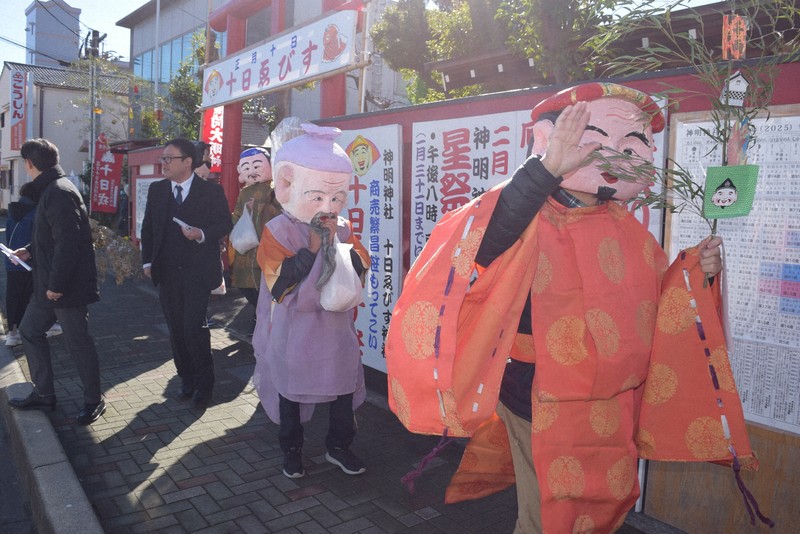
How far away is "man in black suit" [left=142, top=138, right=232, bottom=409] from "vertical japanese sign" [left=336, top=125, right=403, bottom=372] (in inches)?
46.0

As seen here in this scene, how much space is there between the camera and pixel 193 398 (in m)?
5.25

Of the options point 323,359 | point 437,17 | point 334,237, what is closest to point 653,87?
point 334,237

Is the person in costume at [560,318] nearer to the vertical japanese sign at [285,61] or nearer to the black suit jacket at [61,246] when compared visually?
the black suit jacket at [61,246]

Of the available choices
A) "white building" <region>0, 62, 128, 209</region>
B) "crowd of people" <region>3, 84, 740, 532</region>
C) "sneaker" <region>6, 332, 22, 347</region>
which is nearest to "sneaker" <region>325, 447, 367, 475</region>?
"crowd of people" <region>3, 84, 740, 532</region>

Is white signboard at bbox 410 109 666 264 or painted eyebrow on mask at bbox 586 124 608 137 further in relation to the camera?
white signboard at bbox 410 109 666 264

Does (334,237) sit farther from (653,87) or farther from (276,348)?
(653,87)

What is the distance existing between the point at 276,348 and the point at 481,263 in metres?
2.10

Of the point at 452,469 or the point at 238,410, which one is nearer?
the point at 452,469

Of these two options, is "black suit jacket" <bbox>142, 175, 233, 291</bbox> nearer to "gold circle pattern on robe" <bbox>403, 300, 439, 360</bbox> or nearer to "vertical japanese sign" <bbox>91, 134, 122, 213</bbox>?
"gold circle pattern on robe" <bbox>403, 300, 439, 360</bbox>

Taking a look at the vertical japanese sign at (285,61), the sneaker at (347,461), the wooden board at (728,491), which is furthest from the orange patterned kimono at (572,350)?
the vertical japanese sign at (285,61)

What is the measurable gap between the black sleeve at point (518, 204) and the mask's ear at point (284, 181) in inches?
80.0

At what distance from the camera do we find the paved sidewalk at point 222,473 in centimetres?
345

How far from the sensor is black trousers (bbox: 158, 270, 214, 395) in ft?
16.5

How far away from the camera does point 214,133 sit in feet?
33.8
